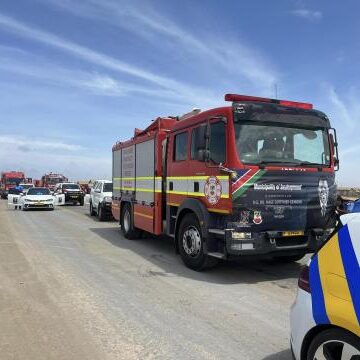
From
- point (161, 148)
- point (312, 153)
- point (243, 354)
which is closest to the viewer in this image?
point (243, 354)

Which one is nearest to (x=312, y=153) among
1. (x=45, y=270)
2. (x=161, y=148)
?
(x=161, y=148)

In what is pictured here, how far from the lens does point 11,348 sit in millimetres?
4805

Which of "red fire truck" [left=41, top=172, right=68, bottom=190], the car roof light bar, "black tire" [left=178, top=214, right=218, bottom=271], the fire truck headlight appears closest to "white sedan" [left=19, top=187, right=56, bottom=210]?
"black tire" [left=178, top=214, right=218, bottom=271]

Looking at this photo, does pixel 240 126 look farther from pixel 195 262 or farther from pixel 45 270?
pixel 45 270

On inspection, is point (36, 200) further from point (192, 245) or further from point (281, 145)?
point (281, 145)

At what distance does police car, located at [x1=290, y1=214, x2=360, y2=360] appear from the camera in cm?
316

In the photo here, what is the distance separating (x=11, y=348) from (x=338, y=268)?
3318mm

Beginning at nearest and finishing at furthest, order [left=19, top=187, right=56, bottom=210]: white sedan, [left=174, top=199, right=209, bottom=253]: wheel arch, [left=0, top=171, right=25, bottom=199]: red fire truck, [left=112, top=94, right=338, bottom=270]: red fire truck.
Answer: [left=112, top=94, right=338, bottom=270]: red fire truck → [left=174, top=199, right=209, bottom=253]: wheel arch → [left=19, top=187, right=56, bottom=210]: white sedan → [left=0, top=171, right=25, bottom=199]: red fire truck

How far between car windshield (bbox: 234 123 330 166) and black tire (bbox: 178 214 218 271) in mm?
1672

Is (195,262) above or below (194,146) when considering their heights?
below

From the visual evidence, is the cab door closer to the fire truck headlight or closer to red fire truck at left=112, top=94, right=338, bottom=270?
red fire truck at left=112, top=94, right=338, bottom=270

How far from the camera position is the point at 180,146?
970 centimetres

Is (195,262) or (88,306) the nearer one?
(88,306)

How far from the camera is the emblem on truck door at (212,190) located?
8.08 m
